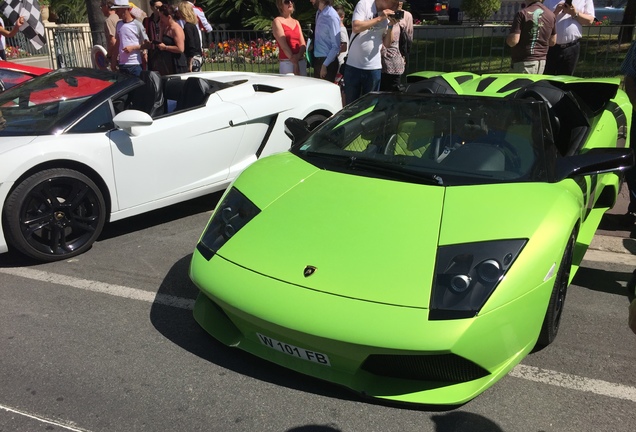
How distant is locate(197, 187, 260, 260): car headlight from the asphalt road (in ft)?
1.65

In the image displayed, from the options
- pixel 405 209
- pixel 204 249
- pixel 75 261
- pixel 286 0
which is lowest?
pixel 75 261

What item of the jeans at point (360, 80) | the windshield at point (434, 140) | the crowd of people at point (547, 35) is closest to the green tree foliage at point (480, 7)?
the crowd of people at point (547, 35)

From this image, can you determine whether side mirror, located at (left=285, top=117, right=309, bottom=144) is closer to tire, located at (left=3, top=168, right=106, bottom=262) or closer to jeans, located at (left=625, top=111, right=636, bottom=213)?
tire, located at (left=3, top=168, right=106, bottom=262)

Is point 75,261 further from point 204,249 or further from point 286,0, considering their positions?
point 286,0

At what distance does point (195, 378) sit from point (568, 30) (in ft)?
20.2

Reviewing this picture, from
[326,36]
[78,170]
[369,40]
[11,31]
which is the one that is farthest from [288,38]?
[11,31]

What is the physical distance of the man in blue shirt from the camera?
25.2 feet

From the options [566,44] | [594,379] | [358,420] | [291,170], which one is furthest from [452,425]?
[566,44]

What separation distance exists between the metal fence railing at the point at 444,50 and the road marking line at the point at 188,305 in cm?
705

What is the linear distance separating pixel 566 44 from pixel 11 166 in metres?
6.07

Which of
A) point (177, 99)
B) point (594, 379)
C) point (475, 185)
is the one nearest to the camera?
point (594, 379)

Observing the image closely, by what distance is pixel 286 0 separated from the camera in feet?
25.2

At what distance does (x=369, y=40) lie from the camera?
6.76 metres

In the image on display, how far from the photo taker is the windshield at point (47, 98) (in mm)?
4547
